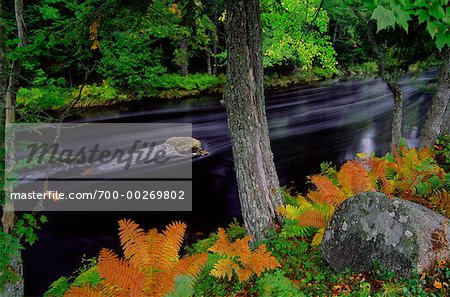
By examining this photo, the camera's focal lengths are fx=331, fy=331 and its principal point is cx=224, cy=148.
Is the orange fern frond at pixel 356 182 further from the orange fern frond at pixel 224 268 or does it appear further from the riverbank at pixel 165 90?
the riverbank at pixel 165 90

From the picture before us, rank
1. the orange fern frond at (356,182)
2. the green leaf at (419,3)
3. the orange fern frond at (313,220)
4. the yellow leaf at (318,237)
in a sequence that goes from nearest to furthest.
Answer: the green leaf at (419,3) < the yellow leaf at (318,237) < the orange fern frond at (313,220) < the orange fern frond at (356,182)

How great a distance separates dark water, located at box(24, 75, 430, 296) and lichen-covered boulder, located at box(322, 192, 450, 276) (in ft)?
13.6

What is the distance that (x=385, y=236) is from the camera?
3900 millimetres

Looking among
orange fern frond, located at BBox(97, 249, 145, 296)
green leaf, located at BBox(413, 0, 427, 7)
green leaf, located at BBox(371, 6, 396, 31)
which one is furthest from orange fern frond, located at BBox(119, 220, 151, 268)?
green leaf, located at BBox(413, 0, 427, 7)

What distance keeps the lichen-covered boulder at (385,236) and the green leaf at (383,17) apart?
301 centimetres

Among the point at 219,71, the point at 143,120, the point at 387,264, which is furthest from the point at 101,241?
the point at 219,71

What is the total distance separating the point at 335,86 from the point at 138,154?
66.1 ft

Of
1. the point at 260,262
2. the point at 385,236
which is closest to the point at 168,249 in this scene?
the point at 260,262

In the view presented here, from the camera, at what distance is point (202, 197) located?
938cm

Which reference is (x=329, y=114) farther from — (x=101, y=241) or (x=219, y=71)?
(x=101, y=241)

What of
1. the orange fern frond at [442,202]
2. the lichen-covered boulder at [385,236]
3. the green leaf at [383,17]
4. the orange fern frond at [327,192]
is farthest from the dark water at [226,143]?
the green leaf at [383,17]

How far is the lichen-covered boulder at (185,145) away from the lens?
39.8 ft

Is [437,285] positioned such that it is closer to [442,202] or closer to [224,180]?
[442,202]

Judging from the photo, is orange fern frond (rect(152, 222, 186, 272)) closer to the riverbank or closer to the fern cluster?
the fern cluster
